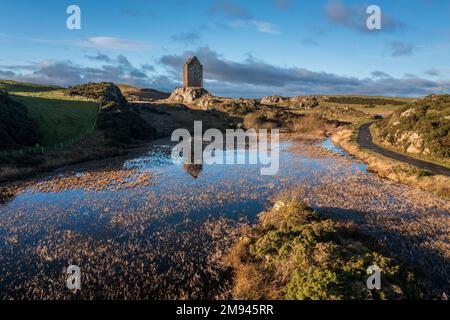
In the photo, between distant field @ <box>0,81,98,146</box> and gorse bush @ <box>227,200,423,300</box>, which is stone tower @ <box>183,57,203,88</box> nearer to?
distant field @ <box>0,81,98,146</box>

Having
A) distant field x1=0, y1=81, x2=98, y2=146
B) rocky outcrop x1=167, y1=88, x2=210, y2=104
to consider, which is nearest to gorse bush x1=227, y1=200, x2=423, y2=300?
distant field x1=0, y1=81, x2=98, y2=146

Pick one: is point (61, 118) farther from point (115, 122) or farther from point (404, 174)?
point (404, 174)

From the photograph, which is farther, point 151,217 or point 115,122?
point 115,122

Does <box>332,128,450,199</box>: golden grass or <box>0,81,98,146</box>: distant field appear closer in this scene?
<box>332,128,450,199</box>: golden grass

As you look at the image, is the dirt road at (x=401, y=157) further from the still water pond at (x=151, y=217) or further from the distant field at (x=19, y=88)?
the distant field at (x=19, y=88)

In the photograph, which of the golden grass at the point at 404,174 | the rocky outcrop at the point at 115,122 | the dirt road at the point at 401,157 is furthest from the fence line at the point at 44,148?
the dirt road at the point at 401,157

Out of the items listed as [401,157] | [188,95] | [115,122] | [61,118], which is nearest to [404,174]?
[401,157]
